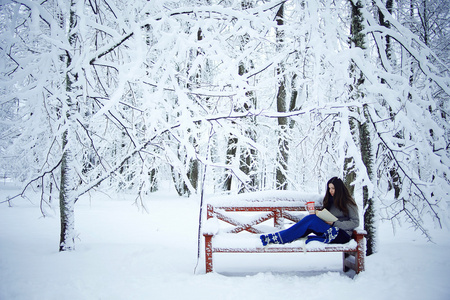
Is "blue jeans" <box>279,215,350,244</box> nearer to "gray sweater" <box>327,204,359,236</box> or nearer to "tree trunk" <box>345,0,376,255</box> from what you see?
"gray sweater" <box>327,204,359,236</box>

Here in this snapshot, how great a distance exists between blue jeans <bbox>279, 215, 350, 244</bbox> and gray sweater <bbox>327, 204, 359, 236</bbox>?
0.37ft

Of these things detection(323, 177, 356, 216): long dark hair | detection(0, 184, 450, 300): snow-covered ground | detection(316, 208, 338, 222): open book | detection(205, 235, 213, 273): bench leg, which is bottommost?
detection(0, 184, 450, 300): snow-covered ground

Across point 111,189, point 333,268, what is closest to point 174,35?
point 333,268

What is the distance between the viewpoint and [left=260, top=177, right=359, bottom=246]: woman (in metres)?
3.53

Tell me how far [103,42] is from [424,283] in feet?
18.4

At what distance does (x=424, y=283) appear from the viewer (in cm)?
313

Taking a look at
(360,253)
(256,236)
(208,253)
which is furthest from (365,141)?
(208,253)

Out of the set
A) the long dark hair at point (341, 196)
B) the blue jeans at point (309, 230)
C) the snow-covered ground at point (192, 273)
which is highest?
the long dark hair at point (341, 196)

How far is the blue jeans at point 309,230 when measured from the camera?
3.56 m

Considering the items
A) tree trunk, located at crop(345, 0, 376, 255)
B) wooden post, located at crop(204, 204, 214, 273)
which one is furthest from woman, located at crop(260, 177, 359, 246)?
wooden post, located at crop(204, 204, 214, 273)

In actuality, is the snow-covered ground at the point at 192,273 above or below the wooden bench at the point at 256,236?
below

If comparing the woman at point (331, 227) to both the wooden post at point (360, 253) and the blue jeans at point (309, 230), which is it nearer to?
the blue jeans at point (309, 230)

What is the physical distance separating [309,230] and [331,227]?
0.27 metres

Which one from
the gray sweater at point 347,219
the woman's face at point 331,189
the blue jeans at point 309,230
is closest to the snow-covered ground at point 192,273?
the blue jeans at point 309,230
